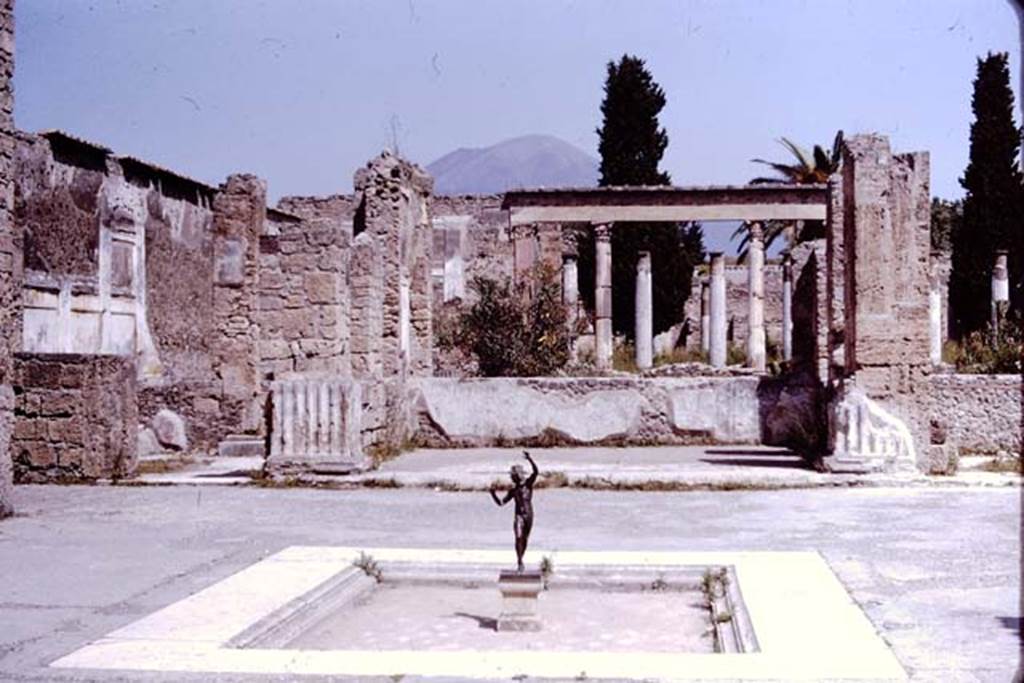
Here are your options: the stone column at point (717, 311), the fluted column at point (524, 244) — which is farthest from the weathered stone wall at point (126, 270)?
the stone column at point (717, 311)

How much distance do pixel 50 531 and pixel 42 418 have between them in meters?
3.75

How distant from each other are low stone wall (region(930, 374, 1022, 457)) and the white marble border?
832 cm

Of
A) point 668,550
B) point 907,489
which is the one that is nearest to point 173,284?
point 907,489

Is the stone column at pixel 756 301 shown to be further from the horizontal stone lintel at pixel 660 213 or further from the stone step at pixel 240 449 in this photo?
the stone step at pixel 240 449

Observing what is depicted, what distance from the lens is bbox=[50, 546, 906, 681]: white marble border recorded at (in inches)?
183

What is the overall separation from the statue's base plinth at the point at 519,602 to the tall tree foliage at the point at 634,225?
96.7 ft

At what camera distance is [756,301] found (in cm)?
2920

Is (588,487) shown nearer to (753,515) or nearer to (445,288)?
(753,515)

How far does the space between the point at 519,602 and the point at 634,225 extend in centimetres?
3024

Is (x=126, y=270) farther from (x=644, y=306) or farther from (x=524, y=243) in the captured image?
(x=644, y=306)

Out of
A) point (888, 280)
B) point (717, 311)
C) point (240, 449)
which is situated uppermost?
point (717, 311)

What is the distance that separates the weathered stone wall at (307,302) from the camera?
13.3 metres

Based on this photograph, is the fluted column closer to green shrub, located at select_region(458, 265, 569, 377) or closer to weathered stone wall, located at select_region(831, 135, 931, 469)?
green shrub, located at select_region(458, 265, 569, 377)

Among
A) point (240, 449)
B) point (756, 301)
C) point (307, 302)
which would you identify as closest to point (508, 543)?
point (307, 302)
